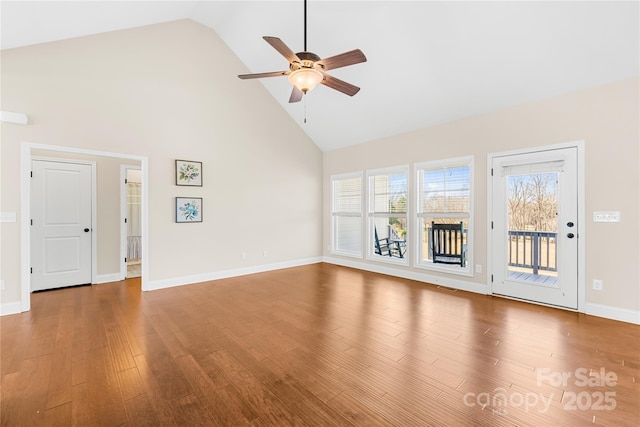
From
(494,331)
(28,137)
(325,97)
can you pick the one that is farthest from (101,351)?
(325,97)

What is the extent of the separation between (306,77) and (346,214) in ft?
13.6

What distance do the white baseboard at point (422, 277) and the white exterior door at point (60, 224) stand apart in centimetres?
494

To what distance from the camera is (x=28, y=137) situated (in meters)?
3.49

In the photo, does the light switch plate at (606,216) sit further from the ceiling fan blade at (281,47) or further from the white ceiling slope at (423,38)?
the ceiling fan blade at (281,47)

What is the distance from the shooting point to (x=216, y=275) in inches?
201

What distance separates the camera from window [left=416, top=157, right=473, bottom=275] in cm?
449

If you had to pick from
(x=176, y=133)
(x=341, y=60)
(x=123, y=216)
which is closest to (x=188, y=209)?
(x=176, y=133)

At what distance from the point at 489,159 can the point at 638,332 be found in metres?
2.53

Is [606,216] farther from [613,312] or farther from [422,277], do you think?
[422,277]

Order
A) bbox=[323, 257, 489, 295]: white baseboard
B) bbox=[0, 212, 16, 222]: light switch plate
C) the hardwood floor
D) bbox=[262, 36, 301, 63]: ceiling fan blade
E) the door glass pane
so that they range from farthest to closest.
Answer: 1. bbox=[323, 257, 489, 295]: white baseboard
2. the door glass pane
3. bbox=[0, 212, 16, 222]: light switch plate
4. bbox=[262, 36, 301, 63]: ceiling fan blade
5. the hardwood floor

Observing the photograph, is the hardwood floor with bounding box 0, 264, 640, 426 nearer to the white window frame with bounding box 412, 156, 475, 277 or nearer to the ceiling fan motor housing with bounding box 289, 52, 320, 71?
the white window frame with bounding box 412, 156, 475, 277

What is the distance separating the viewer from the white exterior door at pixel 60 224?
4.41 m

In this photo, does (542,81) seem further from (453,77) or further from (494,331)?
(494,331)

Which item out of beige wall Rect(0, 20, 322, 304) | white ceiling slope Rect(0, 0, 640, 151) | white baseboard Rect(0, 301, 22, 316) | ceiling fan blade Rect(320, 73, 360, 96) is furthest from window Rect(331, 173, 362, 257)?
white baseboard Rect(0, 301, 22, 316)
